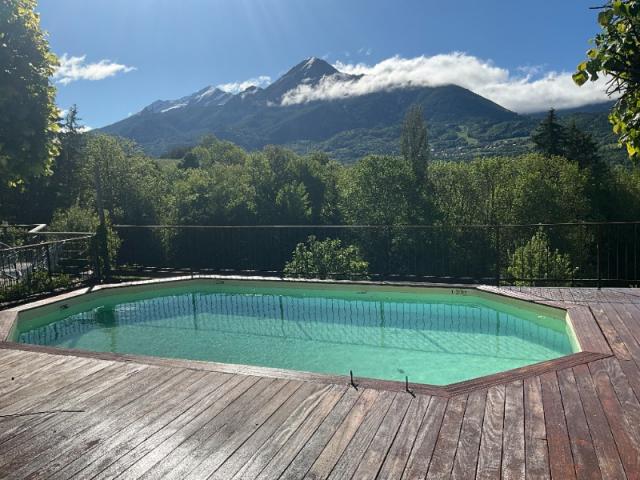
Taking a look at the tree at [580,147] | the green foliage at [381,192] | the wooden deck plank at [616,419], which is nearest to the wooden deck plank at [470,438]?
the wooden deck plank at [616,419]

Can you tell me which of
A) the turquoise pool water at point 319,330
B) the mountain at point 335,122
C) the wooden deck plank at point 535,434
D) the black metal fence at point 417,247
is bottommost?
the black metal fence at point 417,247

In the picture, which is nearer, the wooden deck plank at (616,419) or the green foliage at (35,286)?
the wooden deck plank at (616,419)

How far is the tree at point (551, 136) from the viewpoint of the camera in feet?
104

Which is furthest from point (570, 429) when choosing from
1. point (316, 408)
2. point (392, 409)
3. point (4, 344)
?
point (4, 344)

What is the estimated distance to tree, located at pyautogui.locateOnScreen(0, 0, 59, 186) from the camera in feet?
12.8

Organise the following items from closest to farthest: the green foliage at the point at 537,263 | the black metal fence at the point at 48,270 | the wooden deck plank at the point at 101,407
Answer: the wooden deck plank at the point at 101,407 → the black metal fence at the point at 48,270 → the green foliage at the point at 537,263

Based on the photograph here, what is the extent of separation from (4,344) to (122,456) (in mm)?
2831

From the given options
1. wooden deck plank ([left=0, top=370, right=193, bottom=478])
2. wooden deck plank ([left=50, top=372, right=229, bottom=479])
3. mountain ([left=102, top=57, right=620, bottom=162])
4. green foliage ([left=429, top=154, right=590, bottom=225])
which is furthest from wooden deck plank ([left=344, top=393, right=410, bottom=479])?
mountain ([left=102, top=57, right=620, bottom=162])

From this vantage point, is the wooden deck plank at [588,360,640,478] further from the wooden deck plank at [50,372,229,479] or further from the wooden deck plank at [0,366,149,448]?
the wooden deck plank at [0,366,149,448]

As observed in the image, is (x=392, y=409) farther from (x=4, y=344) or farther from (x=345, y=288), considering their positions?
(x=345, y=288)

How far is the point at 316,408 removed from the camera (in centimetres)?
289

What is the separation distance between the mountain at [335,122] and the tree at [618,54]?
4244 inches

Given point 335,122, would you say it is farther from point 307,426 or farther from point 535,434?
point 535,434

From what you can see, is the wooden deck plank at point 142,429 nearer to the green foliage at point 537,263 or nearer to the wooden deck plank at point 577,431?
the wooden deck plank at point 577,431
